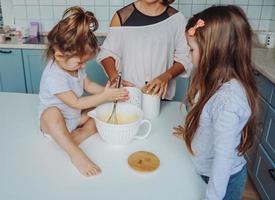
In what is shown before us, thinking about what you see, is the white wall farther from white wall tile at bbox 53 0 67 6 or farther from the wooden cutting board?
the wooden cutting board

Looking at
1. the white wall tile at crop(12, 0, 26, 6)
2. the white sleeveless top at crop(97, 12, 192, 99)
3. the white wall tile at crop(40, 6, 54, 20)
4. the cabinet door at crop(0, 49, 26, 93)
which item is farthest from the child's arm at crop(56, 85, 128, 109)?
the white wall tile at crop(12, 0, 26, 6)

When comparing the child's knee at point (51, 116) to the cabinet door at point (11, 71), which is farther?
the cabinet door at point (11, 71)

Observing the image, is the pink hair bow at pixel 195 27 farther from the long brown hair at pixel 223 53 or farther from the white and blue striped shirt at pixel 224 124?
the white and blue striped shirt at pixel 224 124

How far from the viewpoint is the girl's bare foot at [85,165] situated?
0.78 metres

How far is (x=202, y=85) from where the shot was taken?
80cm

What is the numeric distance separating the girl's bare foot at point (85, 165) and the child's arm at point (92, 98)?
0.21 meters

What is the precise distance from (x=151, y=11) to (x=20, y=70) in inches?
54.6

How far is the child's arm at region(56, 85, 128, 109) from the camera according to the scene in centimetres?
96

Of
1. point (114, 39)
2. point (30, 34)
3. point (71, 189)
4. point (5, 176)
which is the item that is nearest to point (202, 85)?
point (71, 189)

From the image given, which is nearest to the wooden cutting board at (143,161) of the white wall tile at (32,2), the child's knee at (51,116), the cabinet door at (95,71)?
the child's knee at (51,116)

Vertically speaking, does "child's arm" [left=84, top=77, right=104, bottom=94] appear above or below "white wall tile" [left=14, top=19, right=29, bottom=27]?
below

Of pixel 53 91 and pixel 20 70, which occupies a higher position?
pixel 53 91

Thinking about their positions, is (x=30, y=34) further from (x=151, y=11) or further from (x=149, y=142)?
(x=149, y=142)

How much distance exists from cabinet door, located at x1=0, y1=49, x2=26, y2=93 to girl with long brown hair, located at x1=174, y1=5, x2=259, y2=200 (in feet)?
5.94
